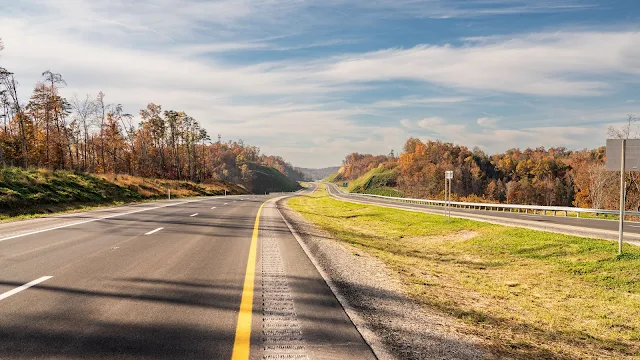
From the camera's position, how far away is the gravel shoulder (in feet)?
13.5

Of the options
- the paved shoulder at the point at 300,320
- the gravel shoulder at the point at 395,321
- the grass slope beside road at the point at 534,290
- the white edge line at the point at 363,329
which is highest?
the paved shoulder at the point at 300,320

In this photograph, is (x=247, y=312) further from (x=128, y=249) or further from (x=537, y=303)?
(x=537, y=303)

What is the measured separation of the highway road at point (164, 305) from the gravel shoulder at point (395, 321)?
29 centimetres

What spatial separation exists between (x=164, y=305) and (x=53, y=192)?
25.8 m

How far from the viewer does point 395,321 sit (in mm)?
5039

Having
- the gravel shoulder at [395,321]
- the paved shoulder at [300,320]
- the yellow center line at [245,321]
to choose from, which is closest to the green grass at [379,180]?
the gravel shoulder at [395,321]

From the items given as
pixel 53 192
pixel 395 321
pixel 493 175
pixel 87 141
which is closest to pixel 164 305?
pixel 395 321

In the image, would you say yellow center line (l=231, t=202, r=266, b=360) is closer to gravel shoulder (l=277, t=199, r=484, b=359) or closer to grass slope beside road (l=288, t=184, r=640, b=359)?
gravel shoulder (l=277, t=199, r=484, b=359)

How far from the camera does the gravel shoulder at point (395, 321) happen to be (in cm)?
410

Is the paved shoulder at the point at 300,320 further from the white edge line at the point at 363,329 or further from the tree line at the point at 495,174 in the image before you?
the tree line at the point at 495,174

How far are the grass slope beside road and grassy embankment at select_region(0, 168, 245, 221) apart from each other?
19.1 metres

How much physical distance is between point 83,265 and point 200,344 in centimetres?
468

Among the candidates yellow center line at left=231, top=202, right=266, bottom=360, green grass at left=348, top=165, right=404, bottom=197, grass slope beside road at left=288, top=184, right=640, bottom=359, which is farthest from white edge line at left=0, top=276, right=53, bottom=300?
green grass at left=348, top=165, right=404, bottom=197

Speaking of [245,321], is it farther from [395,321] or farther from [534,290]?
[534,290]
